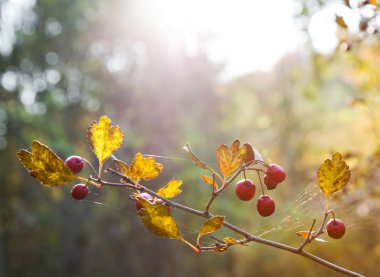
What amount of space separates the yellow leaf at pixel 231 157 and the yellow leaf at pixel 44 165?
0.19m

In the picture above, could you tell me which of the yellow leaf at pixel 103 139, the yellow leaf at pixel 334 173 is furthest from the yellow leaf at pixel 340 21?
the yellow leaf at pixel 103 139

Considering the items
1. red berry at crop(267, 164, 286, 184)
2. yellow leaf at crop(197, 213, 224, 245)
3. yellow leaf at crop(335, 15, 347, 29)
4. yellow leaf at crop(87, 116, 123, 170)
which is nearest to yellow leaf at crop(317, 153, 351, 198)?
red berry at crop(267, 164, 286, 184)

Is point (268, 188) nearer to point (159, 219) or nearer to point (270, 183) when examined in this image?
point (270, 183)

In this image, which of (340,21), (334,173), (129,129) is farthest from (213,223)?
(129,129)

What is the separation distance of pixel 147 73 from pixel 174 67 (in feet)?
1.80

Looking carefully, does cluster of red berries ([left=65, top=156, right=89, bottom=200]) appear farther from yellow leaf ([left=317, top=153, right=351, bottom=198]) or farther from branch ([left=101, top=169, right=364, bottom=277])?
yellow leaf ([left=317, top=153, right=351, bottom=198])

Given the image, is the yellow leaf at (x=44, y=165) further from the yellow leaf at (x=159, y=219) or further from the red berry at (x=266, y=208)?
the red berry at (x=266, y=208)

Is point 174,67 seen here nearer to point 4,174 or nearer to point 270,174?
point 4,174

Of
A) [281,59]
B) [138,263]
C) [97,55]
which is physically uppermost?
[281,59]

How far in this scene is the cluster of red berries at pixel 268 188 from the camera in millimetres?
653

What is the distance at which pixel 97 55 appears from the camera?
9.42 meters

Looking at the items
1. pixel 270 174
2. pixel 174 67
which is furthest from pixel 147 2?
pixel 270 174

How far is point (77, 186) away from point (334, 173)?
330 mm

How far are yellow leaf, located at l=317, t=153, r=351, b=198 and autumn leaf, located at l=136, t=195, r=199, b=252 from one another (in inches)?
7.8
